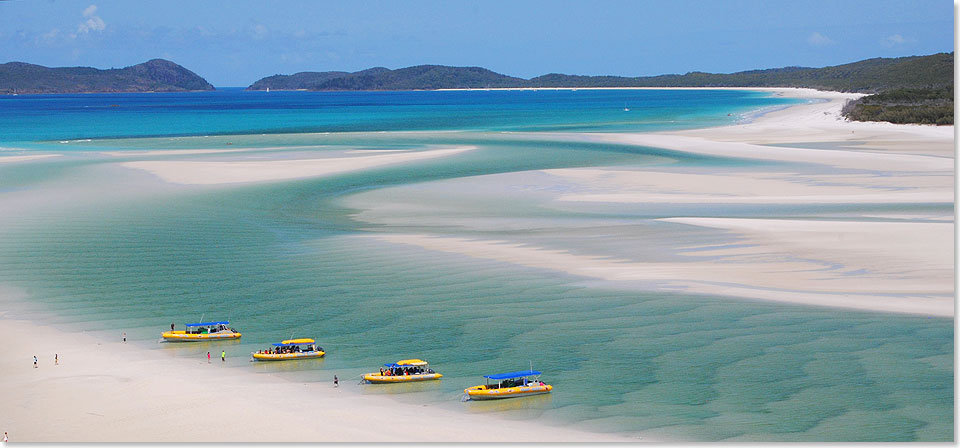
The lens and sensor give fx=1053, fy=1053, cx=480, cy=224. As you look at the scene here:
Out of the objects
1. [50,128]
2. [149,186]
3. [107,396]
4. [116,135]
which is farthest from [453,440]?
[50,128]

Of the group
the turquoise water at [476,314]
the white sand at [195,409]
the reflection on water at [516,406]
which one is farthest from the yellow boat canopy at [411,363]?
the reflection on water at [516,406]

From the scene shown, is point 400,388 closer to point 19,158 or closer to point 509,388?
point 509,388

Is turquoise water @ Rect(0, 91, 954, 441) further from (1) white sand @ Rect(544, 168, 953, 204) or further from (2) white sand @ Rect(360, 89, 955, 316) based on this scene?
(1) white sand @ Rect(544, 168, 953, 204)

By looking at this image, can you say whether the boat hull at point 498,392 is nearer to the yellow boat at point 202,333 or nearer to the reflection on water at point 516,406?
the reflection on water at point 516,406

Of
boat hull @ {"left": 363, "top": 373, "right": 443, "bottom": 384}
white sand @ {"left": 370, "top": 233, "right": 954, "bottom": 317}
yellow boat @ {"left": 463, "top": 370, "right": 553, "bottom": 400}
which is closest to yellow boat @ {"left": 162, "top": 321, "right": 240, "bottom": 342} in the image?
boat hull @ {"left": 363, "top": 373, "right": 443, "bottom": 384}

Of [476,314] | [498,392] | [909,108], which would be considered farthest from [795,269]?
[909,108]

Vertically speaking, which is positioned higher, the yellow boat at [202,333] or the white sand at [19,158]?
the white sand at [19,158]

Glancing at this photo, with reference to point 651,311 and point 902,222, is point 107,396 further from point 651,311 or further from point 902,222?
point 902,222
